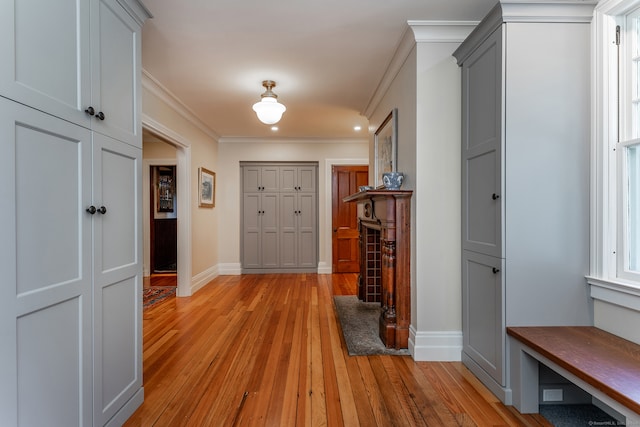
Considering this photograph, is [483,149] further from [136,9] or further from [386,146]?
Answer: [136,9]

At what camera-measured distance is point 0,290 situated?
1.06m

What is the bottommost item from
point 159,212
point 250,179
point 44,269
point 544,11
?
point 44,269

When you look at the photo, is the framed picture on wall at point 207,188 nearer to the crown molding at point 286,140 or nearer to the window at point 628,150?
the crown molding at point 286,140

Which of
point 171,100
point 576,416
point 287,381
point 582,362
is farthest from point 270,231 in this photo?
point 582,362

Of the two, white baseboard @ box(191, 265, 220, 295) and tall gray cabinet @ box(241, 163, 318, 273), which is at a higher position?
tall gray cabinet @ box(241, 163, 318, 273)

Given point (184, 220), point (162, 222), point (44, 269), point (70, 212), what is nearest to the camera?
point (44, 269)

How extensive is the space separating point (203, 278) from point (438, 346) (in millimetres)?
3714

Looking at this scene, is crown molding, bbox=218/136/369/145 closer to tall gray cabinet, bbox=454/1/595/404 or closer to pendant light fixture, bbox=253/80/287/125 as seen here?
pendant light fixture, bbox=253/80/287/125

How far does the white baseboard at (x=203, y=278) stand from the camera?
4.59m

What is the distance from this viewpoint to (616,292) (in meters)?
1.71

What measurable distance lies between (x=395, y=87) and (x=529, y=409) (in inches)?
103

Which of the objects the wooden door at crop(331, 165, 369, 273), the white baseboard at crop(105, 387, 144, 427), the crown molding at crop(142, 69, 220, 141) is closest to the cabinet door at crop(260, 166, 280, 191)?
the wooden door at crop(331, 165, 369, 273)

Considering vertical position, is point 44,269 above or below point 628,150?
below

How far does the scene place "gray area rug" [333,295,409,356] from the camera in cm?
261
